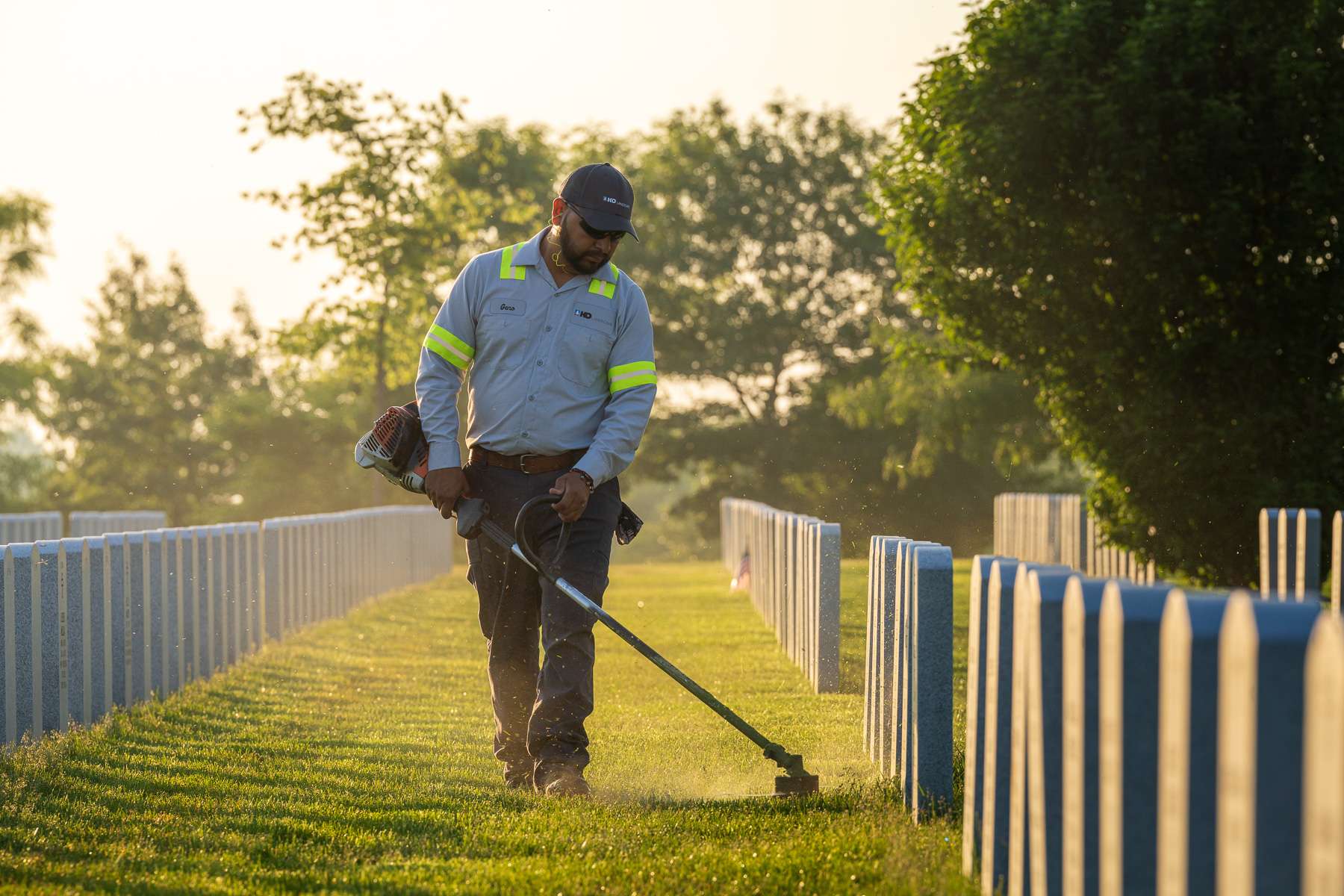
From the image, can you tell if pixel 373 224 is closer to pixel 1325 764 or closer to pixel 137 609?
pixel 137 609

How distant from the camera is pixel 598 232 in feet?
20.1

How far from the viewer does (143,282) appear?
72.5m

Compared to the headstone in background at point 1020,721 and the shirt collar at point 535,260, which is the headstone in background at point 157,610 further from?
the headstone in background at point 1020,721

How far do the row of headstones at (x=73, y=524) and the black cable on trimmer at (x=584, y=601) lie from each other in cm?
1082

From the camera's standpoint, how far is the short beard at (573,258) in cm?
619

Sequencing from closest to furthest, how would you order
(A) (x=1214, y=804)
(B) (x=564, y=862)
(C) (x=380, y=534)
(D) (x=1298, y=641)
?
(D) (x=1298, y=641) → (A) (x=1214, y=804) → (B) (x=564, y=862) → (C) (x=380, y=534)

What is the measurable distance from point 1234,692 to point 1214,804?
0.30 metres

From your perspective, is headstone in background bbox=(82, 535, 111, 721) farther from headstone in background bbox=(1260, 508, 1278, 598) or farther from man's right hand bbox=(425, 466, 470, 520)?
headstone in background bbox=(1260, 508, 1278, 598)

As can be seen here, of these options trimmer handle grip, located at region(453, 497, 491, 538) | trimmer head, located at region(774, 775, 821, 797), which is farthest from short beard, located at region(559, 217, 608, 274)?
trimmer head, located at region(774, 775, 821, 797)

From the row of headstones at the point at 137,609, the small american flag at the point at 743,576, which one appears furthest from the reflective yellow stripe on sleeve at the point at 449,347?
the small american flag at the point at 743,576

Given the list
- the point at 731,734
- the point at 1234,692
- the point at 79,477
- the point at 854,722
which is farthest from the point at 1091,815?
the point at 79,477

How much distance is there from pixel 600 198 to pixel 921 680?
6.61ft

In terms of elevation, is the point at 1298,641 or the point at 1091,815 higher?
the point at 1298,641

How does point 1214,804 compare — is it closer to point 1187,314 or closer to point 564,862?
point 564,862
